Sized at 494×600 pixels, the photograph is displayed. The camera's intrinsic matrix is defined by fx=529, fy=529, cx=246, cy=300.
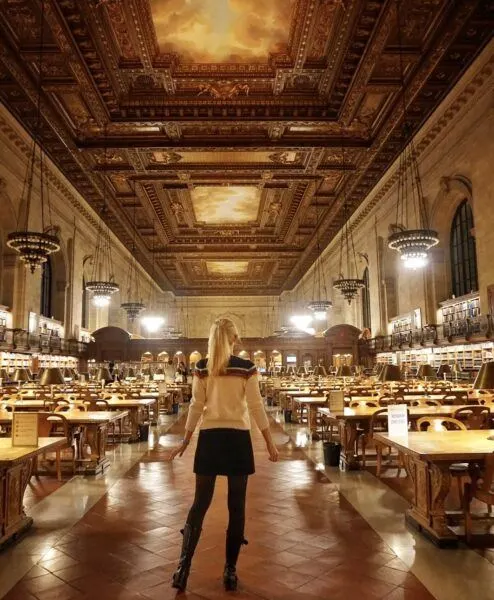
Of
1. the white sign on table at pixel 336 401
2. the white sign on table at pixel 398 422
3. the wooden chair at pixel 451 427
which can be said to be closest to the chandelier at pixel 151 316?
the white sign on table at pixel 336 401

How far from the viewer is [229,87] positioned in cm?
1280

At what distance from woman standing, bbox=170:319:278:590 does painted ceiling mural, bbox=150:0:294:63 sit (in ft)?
30.6

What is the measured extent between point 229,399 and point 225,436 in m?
0.22

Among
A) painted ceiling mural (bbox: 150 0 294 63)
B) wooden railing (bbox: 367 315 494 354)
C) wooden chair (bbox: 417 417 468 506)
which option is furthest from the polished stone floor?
painted ceiling mural (bbox: 150 0 294 63)

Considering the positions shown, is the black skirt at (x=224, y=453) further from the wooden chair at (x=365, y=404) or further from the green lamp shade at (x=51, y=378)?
the wooden chair at (x=365, y=404)

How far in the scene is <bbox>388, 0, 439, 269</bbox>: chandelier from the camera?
1177 centimetres

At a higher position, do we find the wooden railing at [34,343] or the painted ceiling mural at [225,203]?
the painted ceiling mural at [225,203]

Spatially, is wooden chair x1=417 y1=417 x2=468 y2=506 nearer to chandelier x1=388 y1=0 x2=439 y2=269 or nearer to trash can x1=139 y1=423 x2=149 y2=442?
trash can x1=139 y1=423 x2=149 y2=442

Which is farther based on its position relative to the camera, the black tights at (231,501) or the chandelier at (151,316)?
the chandelier at (151,316)

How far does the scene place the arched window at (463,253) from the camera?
53.3ft

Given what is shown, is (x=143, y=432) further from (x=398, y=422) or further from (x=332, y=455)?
(x=398, y=422)

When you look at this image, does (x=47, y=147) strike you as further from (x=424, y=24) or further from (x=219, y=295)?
(x=219, y=295)

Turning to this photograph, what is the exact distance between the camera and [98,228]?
24.2m

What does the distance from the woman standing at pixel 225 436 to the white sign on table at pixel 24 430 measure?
1.76m
